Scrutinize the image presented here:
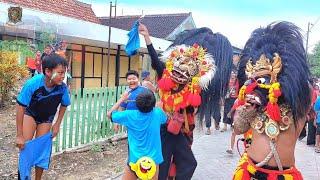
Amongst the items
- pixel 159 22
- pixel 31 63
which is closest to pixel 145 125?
pixel 31 63

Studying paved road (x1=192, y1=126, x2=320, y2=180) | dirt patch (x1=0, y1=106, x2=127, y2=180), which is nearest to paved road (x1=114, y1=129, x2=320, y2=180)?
paved road (x1=192, y1=126, x2=320, y2=180)

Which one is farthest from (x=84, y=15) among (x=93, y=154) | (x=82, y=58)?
(x=93, y=154)

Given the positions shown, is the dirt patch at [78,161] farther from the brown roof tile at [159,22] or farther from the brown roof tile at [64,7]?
the brown roof tile at [159,22]

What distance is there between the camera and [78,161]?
6.69 m

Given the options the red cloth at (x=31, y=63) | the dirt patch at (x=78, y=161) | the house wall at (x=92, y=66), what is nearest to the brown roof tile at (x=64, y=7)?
the house wall at (x=92, y=66)

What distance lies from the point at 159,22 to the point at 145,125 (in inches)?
1043

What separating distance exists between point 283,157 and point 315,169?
4.54 meters

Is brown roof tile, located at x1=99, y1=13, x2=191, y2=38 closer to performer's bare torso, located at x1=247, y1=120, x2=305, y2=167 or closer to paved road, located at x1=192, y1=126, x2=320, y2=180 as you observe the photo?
paved road, located at x1=192, y1=126, x2=320, y2=180

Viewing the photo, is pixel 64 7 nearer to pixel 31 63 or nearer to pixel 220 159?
pixel 31 63

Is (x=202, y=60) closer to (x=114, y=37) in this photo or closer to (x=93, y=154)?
(x=93, y=154)

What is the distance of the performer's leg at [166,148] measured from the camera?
4.68m

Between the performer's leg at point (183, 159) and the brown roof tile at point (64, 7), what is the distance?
42.7ft

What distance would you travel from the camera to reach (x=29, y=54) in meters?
Answer: 11.9

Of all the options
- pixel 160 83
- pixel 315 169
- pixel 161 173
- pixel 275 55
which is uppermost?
pixel 275 55
